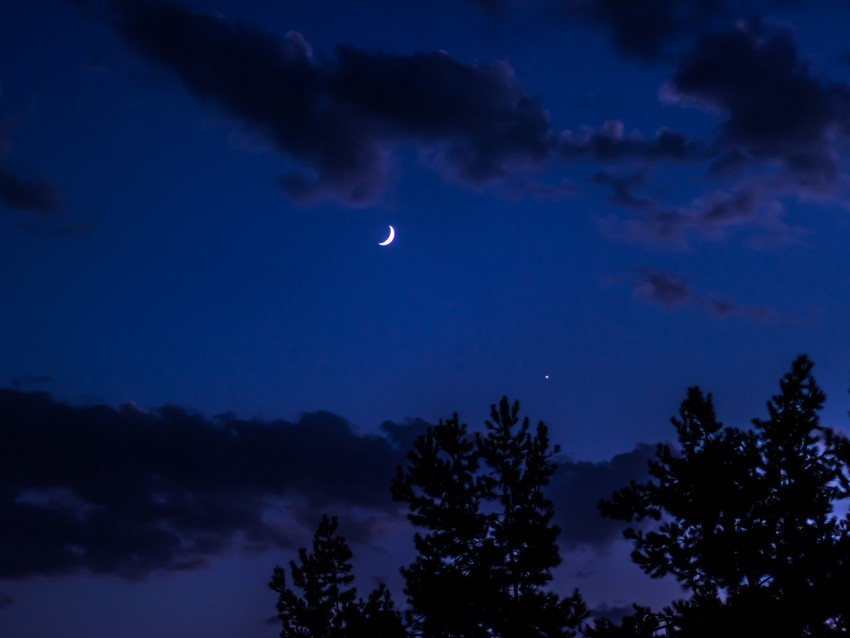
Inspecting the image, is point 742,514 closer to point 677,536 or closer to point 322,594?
point 677,536

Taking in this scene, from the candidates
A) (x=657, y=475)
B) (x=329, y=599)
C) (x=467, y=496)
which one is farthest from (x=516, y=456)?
(x=329, y=599)

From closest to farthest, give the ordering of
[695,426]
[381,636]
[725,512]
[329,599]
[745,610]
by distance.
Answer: [745,610] → [725,512] → [695,426] → [381,636] → [329,599]

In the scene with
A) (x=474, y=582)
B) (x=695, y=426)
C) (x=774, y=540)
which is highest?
(x=695, y=426)

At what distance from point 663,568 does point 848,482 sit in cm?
522

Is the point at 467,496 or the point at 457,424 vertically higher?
the point at 457,424

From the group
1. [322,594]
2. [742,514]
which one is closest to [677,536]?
→ [742,514]

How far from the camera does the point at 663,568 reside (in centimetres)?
2064

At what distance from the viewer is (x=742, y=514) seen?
1994 cm

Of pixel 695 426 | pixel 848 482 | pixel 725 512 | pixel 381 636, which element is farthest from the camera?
pixel 381 636

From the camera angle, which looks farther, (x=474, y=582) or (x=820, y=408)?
(x=474, y=582)

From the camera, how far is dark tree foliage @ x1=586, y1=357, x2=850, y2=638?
17422 millimetres

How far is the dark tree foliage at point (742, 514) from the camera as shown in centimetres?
1742

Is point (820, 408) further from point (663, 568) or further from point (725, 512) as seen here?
point (663, 568)

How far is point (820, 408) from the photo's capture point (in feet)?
67.3
